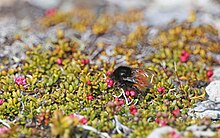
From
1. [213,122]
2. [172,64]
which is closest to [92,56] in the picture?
[172,64]

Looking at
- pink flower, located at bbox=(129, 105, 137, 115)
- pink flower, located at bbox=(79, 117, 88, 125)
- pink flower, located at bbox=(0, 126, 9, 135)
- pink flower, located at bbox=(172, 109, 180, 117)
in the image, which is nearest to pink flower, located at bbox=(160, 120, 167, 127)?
pink flower, located at bbox=(172, 109, 180, 117)

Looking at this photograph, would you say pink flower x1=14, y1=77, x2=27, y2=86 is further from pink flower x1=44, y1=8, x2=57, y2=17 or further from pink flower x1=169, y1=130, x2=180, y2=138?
pink flower x1=44, y1=8, x2=57, y2=17

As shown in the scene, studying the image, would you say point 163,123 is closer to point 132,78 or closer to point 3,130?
point 132,78

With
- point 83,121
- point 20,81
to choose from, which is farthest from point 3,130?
point 20,81

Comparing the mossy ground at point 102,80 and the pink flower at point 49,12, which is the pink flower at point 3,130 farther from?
the pink flower at point 49,12

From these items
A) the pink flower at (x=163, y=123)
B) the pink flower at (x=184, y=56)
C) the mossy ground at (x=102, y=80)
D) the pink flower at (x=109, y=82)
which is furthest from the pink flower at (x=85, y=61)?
the pink flower at (x=163, y=123)
